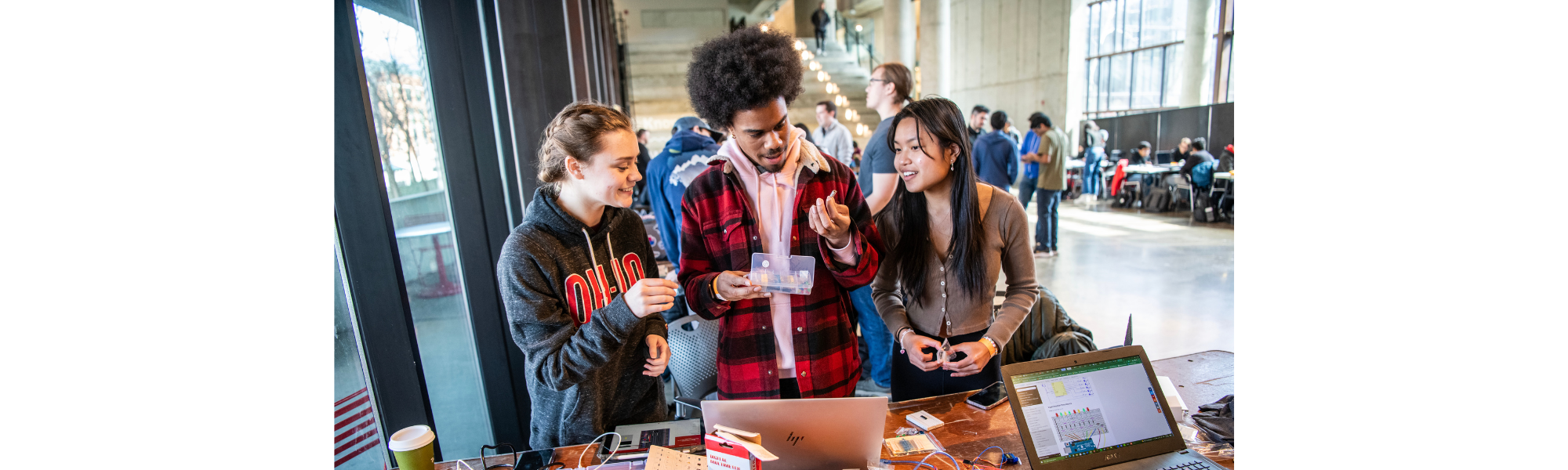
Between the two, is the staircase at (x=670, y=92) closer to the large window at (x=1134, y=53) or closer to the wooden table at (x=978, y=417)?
the large window at (x=1134, y=53)

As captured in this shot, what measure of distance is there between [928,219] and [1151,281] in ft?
15.5

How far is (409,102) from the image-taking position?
7.02 feet

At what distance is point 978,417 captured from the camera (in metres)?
1.58

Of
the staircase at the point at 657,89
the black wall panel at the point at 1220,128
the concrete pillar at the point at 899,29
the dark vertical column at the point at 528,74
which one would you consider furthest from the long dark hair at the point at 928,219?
the concrete pillar at the point at 899,29

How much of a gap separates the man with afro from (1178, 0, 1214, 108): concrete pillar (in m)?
14.8

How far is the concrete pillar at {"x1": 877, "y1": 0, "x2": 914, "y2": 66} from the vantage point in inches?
575

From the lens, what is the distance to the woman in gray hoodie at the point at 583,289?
57.7 inches

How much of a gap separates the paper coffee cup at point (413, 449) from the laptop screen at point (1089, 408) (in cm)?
120

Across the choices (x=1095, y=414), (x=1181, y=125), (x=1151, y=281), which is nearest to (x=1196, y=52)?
(x=1181, y=125)

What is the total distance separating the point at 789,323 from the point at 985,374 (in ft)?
2.13

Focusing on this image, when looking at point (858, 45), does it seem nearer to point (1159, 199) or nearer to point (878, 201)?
point (1159, 199)
